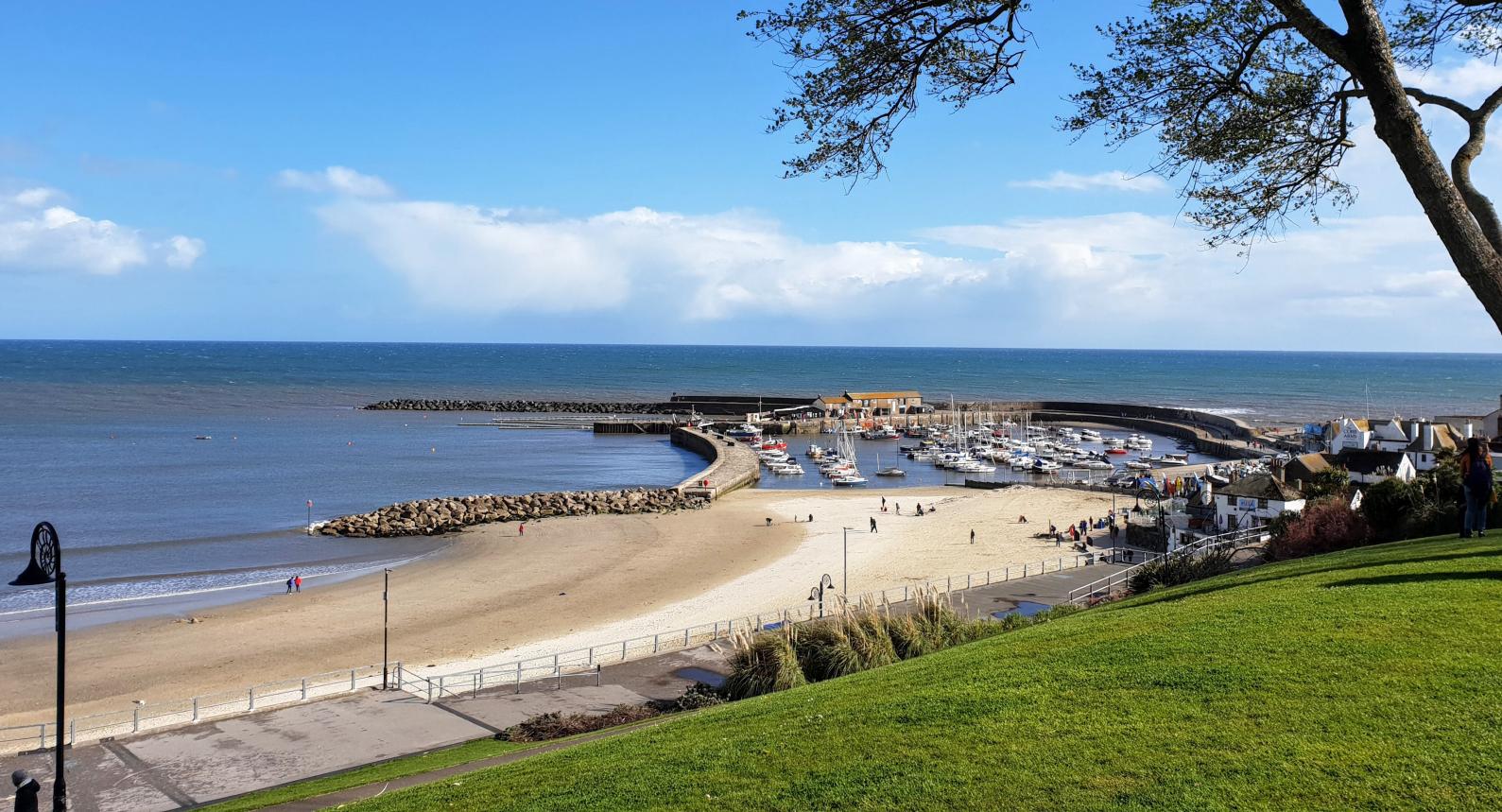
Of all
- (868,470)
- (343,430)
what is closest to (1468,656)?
(868,470)

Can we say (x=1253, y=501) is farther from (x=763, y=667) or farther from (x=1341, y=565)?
(x=763, y=667)

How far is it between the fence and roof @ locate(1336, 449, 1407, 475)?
90.2 feet

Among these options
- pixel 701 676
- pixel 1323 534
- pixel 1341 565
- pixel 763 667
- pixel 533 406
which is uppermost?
pixel 1341 565

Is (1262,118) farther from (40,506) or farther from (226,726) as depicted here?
(40,506)

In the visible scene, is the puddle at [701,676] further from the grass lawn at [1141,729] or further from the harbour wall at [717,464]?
the harbour wall at [717,464]

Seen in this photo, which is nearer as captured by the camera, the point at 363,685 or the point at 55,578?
the point at 55,578

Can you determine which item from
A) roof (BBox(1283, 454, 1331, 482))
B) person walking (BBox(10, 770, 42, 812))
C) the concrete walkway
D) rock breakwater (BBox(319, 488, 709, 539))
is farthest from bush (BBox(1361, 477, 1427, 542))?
rock breakwater (BBox(319, 488, 709, 539))

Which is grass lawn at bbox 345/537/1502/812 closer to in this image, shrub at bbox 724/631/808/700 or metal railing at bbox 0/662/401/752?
shrub at bbox 724/631/808/700

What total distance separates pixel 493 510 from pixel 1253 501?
34.0 m

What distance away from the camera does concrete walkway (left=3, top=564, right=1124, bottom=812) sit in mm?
14703

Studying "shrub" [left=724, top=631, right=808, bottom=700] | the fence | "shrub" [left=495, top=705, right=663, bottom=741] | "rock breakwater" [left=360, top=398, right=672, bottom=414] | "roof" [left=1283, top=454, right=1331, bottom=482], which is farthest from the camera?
"rock breakwater" [left=360, top=398, right=672, bottom=414]

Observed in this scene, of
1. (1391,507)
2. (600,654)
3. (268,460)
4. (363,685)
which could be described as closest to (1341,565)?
(1391,507)

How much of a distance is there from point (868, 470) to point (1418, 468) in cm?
3667

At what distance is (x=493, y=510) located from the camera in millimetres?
49000
